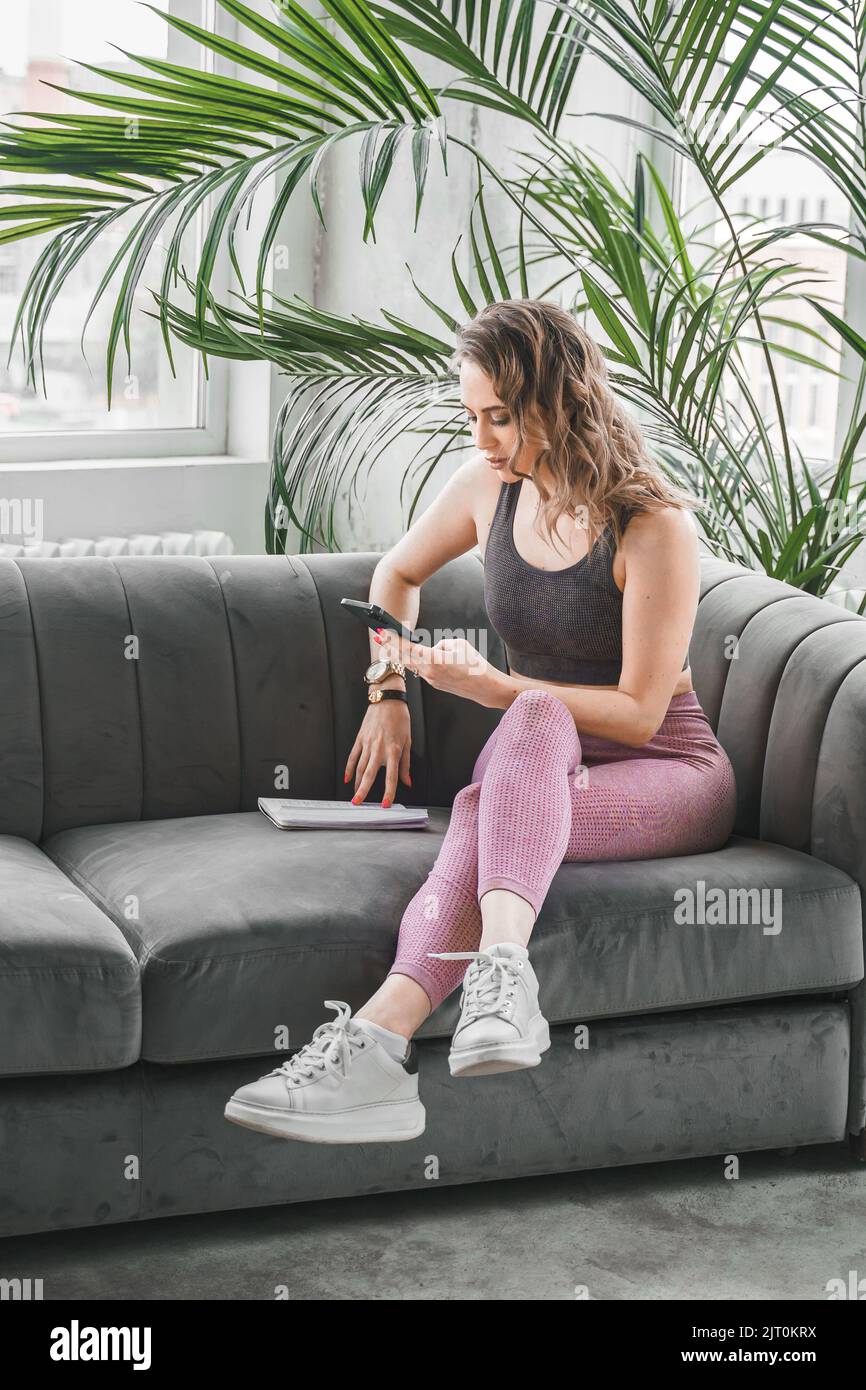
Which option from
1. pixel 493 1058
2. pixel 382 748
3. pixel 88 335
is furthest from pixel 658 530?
pixel 88 335

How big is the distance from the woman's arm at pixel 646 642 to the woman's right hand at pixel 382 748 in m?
0.28

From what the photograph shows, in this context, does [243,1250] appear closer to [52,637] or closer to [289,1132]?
[289,1132]

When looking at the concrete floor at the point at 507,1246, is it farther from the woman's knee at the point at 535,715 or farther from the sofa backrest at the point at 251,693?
the woman's knee at the point at 535,715

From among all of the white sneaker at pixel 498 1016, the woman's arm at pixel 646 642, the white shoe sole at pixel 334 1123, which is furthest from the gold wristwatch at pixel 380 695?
the white shoe sole at pixel 334 1123

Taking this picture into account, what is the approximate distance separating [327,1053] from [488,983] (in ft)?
0.65

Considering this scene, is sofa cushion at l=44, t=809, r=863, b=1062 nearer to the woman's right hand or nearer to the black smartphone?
the woman's right hand

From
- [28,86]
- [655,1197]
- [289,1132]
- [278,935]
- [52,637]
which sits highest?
[28,86]

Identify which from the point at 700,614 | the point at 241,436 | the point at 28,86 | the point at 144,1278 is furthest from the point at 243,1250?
the point at 28,86

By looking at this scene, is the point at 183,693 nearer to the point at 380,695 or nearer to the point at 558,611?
the point at 380,695

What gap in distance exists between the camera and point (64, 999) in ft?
5.85

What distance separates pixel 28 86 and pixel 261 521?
3.68ft

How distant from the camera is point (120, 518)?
3660 mm

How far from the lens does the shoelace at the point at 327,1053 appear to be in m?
1.74

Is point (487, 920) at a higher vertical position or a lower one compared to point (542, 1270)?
higher
